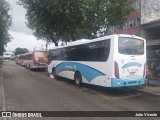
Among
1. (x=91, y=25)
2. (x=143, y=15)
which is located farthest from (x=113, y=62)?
(x=143, y=15)

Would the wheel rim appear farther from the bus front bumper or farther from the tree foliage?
the tree foliage

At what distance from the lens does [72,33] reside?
29188mm

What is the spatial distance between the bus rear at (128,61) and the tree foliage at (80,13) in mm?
10422

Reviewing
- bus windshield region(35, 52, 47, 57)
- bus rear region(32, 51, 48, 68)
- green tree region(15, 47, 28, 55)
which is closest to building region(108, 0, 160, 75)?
bus windshield region(35, 52, 47, 57)

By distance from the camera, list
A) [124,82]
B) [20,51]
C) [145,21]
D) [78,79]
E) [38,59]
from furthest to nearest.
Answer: [20,51], [145,21], [38,59], [78,79], [124,82]

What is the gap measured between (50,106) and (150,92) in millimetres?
6083

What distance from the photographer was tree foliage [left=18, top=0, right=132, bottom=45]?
2394 centimetres

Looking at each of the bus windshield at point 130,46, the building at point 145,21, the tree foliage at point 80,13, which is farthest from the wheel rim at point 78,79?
the building at point 145,21

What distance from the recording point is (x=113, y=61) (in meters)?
12.8

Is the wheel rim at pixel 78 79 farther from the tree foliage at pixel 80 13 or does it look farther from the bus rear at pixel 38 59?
the bus rear at pixel 38 59

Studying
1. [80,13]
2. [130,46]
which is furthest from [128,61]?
[80,13]

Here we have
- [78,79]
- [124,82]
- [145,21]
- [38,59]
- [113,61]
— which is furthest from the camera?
[145,21]

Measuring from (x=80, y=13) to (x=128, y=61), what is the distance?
1432 cm

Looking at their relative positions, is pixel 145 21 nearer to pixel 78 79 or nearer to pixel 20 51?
pixel 78 79
